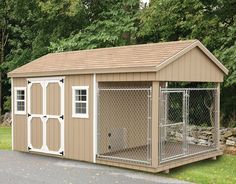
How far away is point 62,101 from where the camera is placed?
42.6ft

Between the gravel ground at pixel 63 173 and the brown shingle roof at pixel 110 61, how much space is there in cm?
269

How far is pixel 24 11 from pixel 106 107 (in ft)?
45.6

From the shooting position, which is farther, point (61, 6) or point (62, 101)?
point (61, 6)

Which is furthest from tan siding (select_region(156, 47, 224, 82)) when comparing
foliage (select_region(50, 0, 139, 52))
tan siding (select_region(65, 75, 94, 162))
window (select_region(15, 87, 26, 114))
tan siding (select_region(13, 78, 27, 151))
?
foliage (select_region(50, 0, 139, 52))

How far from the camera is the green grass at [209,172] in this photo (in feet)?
33.9

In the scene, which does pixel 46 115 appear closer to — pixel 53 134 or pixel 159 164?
pixel 53 134

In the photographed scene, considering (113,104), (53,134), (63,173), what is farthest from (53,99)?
(63,173)

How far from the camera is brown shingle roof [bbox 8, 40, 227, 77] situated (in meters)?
11.1

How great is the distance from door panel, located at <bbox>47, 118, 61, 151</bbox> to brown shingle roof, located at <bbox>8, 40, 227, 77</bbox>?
1.56 m

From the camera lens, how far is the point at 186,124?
11867 mm

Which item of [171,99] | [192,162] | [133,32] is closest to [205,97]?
[171,99]

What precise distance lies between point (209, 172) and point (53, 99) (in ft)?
17.3

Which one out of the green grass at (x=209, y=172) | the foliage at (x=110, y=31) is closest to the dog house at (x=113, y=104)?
the green grass at (x=209, y=172)

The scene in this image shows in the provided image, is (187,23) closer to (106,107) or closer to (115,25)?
(115,25)
